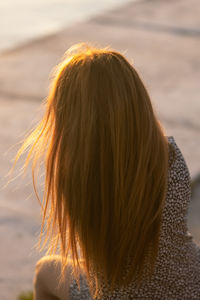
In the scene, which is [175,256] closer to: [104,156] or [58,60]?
[104,156]

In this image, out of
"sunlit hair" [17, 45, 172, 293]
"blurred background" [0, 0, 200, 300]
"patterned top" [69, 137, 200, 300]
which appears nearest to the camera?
"sunlit hair" [17, 45, 172, 293]

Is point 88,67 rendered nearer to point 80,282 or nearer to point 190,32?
point 80,282

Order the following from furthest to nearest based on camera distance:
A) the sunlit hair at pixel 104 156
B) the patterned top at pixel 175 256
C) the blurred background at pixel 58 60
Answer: the blurred background at pixel 58 60 < the patterned top at pixel 175 256 < the sunlit hair at pixel 104 156

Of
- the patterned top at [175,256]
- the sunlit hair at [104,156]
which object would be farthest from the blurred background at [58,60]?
the sunlit hair at [104,156]

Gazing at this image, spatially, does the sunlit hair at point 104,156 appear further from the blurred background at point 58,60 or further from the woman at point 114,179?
the blurred background at point 58,60

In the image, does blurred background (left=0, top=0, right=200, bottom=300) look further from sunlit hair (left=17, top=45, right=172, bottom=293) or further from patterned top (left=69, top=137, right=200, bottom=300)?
sunlit hair (left=17, top=45, right=172, bottom=293)

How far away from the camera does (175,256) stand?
7.04 feet

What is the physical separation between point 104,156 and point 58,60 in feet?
13.6

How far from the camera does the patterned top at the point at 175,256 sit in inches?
82.6

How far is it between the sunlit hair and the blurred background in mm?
1148

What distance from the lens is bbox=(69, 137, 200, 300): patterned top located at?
210 centimetres

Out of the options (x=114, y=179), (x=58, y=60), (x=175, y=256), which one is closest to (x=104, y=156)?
(x=114, y=179)

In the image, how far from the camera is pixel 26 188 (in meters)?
4.01

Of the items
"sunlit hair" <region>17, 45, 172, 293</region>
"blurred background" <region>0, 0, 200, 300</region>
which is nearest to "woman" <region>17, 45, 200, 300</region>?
"sunlit hair" <region>17, 45, 172, 293</region>
